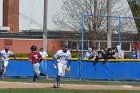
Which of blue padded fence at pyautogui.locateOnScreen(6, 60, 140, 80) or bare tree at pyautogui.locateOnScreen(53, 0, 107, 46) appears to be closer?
blue padded fence at pyautogui.locateOnScreen(6, 60, 140, 80)

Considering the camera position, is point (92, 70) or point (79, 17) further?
point (79, 17)

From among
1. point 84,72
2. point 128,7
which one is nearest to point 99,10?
point 128,7

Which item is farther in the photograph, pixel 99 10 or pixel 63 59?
pixel 99 10

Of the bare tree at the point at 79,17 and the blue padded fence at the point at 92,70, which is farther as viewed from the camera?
the bare tree at the point at 79,17

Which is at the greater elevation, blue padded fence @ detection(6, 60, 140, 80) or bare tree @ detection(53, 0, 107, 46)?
Answer: bare tree @ detection(53, 0, 107, 46)

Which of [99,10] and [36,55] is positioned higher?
[99,10]

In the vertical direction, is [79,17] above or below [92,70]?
above

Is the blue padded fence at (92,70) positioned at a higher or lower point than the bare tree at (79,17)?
lower

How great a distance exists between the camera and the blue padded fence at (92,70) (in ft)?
87.3

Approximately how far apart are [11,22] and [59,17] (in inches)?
194

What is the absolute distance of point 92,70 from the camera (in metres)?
27.5

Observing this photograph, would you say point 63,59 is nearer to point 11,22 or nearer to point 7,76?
point 7,76

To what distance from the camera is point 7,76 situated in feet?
99.0

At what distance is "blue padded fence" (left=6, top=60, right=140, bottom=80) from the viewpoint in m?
26.6
